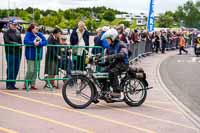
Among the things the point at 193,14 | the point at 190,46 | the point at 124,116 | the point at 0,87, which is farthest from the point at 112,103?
the point at 193,14

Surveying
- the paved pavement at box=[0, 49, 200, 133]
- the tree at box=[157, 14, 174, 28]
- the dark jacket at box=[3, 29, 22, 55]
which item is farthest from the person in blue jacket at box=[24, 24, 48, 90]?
the tree at box=[157, 14, 174, 28]

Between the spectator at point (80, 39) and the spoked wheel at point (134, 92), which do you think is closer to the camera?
the spoked wheel at point (134, 92)

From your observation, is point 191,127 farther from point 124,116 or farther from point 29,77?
point 29,77

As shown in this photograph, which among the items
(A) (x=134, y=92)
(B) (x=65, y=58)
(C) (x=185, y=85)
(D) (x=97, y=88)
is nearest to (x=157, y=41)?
(C) (x=185, y=85)

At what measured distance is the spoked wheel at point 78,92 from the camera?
9959 mm

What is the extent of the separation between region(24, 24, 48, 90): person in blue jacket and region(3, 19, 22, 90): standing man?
23 centimetres

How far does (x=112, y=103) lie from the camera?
10.8m

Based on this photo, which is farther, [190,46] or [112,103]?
[190,46]

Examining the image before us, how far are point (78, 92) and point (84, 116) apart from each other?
95cm

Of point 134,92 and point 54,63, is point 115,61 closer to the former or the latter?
point 134,92

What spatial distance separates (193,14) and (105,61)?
402 ft

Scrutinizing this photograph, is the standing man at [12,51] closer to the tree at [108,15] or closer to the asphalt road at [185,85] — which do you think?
the asphalt road at [185,85]

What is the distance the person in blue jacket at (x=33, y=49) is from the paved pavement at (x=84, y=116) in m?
0.69

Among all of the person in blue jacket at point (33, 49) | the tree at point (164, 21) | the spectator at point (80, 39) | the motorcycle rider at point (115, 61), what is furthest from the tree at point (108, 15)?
the motorcycle rider at point (115, 61)
